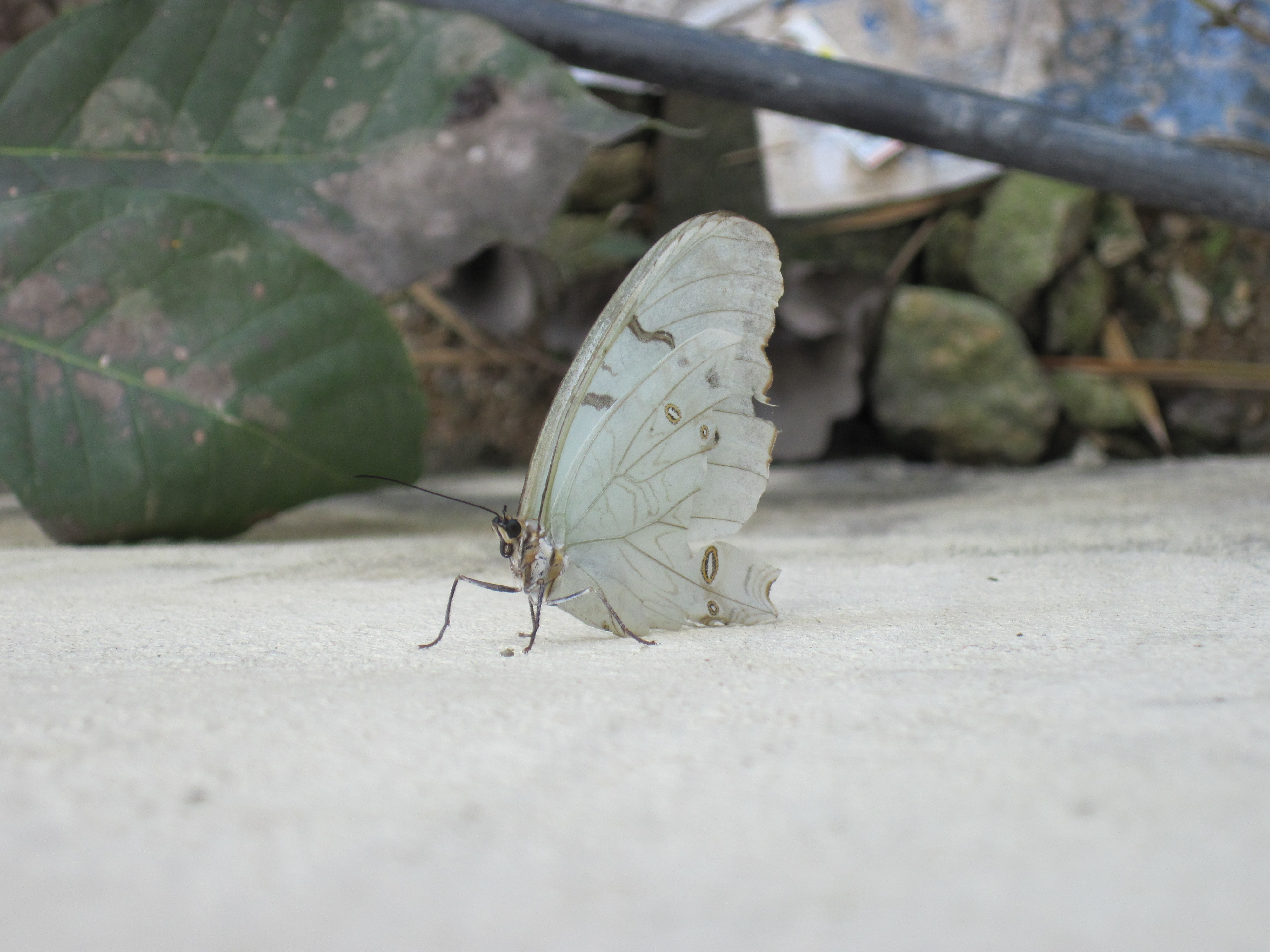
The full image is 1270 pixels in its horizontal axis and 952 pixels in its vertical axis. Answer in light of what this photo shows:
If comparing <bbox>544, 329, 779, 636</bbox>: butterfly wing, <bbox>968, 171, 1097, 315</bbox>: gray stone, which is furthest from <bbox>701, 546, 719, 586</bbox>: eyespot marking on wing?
<bbox>968, 171, 1097, 315</bbox>: gray stone

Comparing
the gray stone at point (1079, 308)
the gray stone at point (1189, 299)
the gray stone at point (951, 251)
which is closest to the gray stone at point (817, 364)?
the gray stone at point (951, 251)

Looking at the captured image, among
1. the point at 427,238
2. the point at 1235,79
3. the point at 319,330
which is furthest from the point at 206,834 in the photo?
the point at 1235,79

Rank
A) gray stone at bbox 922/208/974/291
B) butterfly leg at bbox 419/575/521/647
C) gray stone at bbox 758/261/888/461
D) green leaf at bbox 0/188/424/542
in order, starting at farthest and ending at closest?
gray stone at bbox 922/208/974/291
gray stone at bbox 758/261/888/461
green leaf at bbox 0/188/424/542
butterfly leg at bbox 419/575/521/647

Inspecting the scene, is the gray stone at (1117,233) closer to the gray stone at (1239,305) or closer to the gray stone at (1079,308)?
the gray stone at (1079,308)

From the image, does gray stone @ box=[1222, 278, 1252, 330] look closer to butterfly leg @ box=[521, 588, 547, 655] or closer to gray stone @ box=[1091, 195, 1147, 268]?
gray stone @ box=[1091, 195, 1147, 268]

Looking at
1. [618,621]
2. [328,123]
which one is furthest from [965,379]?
[618,621]

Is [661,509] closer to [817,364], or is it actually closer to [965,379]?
[817,364]

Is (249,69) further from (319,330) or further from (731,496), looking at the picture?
(731,496)
